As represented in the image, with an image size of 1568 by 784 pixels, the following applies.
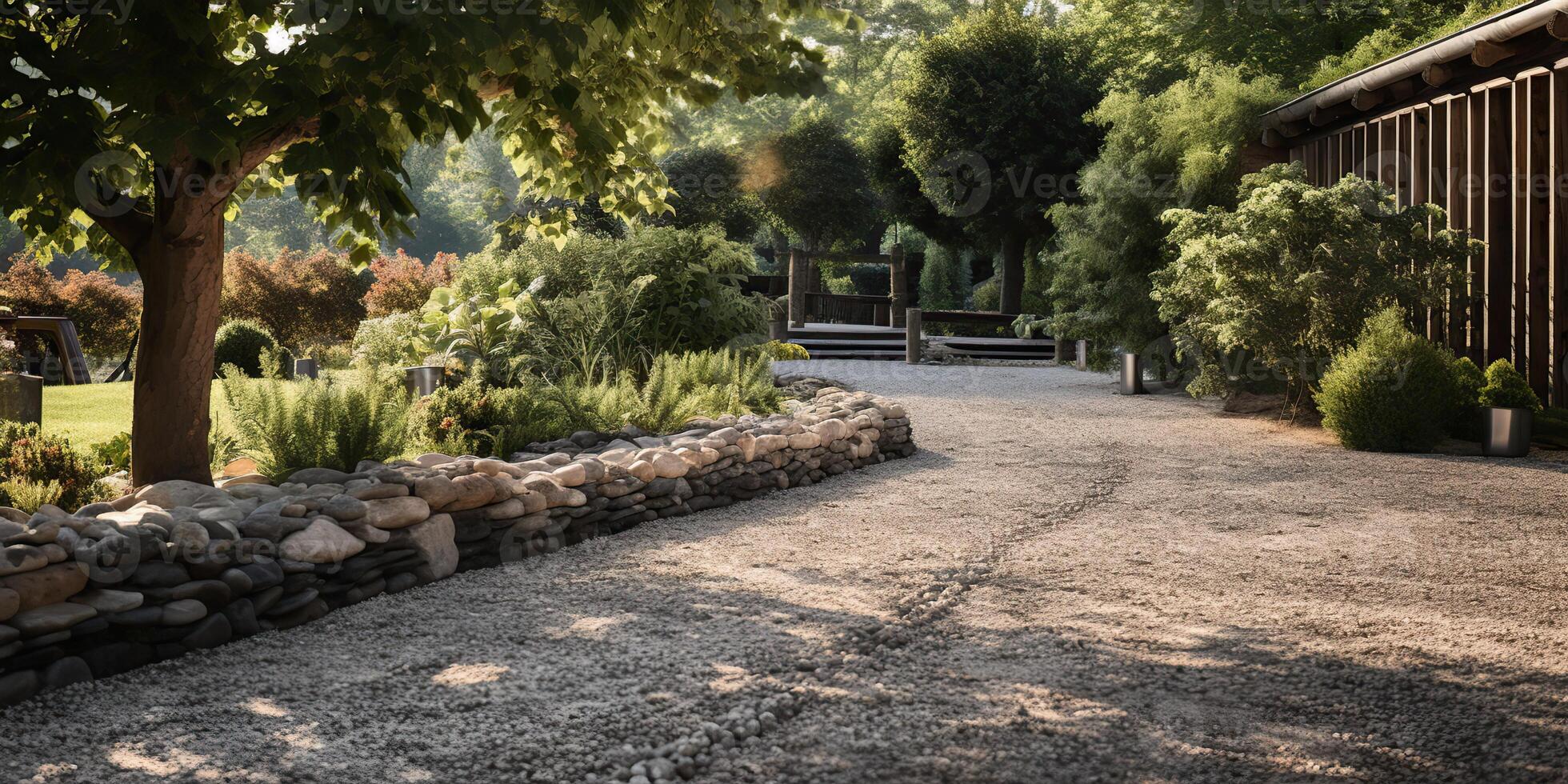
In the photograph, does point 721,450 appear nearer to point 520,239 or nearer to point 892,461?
point 892,461

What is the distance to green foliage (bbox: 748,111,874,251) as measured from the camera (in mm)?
24875

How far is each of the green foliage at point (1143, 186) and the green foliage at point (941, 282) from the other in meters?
15.5

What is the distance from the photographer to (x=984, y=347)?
63.8ft

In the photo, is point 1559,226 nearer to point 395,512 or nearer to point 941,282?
point 395,512

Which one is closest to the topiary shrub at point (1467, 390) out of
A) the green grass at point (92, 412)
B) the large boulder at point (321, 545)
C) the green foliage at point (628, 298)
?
the green foliage at point (628, 298)

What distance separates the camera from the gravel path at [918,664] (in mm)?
2562

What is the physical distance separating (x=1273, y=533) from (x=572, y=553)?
10.5ft

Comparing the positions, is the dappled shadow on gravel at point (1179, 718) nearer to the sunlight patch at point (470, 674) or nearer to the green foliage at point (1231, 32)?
the sunlight patch at point (470, 674)

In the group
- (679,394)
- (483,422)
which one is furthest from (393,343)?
(483,422)

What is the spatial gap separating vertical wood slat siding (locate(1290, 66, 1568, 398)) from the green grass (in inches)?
352

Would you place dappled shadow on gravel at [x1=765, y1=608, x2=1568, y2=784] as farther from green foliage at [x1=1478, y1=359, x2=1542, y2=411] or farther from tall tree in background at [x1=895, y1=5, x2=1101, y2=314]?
tall tree in background at [x1=895, y1=5, x2=1101, y2=314]

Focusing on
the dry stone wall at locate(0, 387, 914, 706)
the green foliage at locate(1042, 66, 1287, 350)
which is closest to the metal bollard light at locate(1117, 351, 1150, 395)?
the green foliage at locate(1042, 66, 1287, 350)

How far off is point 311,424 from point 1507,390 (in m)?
7.54

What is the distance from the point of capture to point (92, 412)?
7773mm
